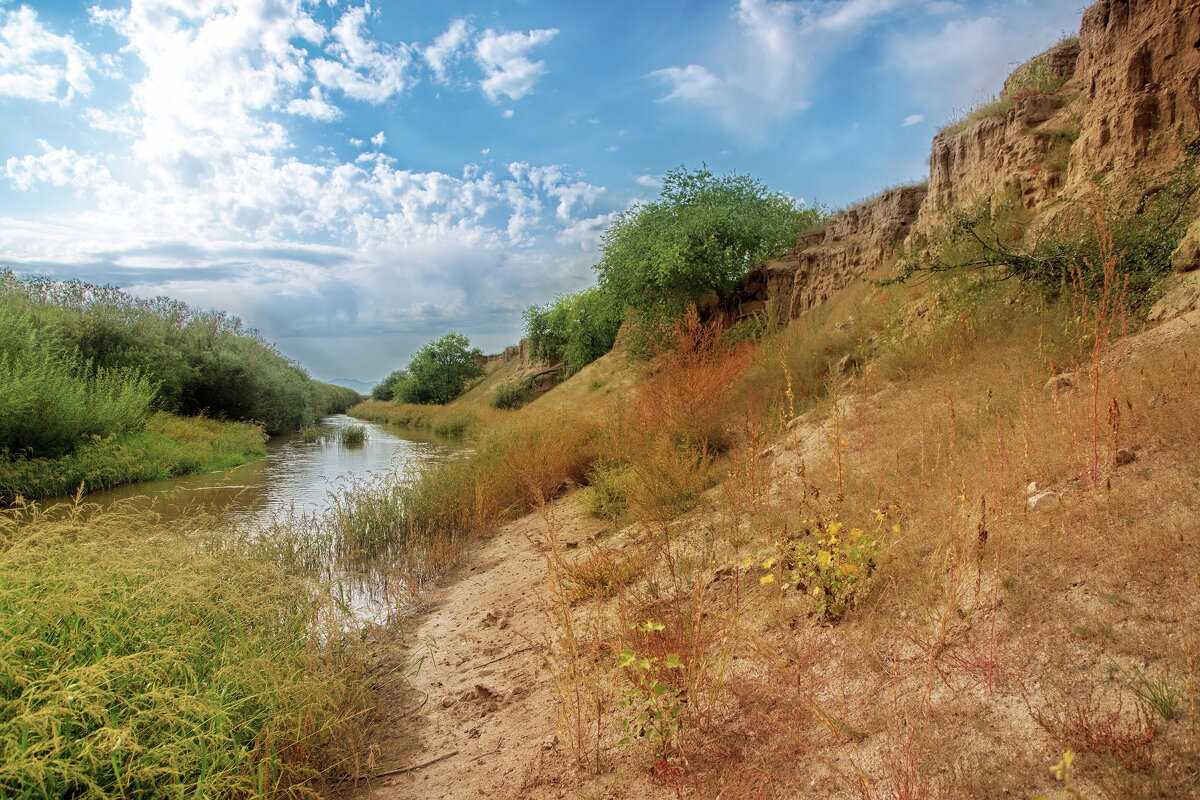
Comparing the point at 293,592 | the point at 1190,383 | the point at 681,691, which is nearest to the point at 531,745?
the point at 681,691

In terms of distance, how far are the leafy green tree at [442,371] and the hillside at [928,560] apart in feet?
178

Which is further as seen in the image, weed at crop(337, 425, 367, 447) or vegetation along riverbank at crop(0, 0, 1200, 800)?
weed at crop(337, 425, 367, 447)

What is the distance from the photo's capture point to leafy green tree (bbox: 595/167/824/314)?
22234 mm

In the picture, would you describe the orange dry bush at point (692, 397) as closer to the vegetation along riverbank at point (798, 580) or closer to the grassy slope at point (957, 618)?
the vegetation along riverbank at point (798, 580)

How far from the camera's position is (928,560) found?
3572mm

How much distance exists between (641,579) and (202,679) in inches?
131

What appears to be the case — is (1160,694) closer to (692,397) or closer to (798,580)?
(798,580)

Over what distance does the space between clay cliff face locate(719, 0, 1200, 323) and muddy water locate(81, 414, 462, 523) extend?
11.8 metres

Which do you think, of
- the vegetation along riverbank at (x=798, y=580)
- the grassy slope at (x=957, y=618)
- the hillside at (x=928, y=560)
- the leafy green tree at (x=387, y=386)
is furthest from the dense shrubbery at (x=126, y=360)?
the leafy green tree at (x=387, y=386)

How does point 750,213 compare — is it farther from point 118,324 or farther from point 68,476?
point 118,324

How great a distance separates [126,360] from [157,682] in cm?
2305

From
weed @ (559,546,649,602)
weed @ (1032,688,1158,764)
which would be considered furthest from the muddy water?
weed @ (1032,688,1158,764)

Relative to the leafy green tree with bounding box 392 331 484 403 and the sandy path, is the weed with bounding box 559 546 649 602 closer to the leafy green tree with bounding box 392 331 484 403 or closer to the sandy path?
the sandy path

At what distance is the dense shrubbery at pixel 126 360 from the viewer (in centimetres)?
1488
